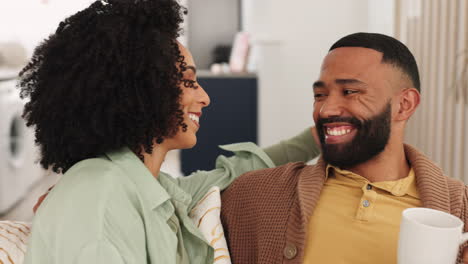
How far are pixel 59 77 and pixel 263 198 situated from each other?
2.12ft

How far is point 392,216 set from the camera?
126 centimetres

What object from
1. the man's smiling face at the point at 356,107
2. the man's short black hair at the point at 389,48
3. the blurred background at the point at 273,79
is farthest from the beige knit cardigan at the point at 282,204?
the blurred background at the point at 273,79

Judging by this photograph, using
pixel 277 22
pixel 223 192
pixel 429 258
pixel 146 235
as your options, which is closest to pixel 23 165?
pixel 277 22

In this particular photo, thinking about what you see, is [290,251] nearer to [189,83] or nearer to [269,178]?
[269,178]

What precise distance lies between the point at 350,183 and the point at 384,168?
11 centimetres

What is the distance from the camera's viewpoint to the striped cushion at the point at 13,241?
106cm

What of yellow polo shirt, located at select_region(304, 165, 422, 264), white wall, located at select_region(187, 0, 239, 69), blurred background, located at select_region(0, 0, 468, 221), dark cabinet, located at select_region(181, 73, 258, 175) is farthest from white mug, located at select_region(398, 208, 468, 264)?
white wall, located at select_region(187, 0, 239, 69)

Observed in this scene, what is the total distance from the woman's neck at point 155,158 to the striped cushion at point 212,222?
18cm

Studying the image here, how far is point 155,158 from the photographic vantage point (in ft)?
4.17

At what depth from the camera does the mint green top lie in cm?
96

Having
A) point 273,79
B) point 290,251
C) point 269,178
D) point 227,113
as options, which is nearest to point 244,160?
point 269,178

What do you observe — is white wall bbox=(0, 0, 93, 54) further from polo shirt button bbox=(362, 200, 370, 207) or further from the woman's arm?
polo shirt button bbox=(362, 200, 370, 207)

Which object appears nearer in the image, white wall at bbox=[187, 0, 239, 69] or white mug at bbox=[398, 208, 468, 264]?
white mug at bbox=[398, 208, 468, 264]

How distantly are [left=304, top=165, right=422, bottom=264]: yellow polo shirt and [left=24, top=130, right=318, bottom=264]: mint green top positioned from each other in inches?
11.7
